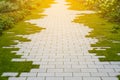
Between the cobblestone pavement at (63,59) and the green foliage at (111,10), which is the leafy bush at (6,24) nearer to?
the cobblestone pavement at (63,59)

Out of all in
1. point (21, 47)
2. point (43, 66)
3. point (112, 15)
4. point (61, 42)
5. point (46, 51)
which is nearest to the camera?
point (43, 66)

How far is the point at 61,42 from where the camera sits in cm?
1183

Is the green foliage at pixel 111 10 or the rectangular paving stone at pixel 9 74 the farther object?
the green foliage at pixel 111 10

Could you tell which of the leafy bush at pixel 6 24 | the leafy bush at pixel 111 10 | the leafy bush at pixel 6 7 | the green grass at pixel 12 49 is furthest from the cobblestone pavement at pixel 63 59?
the leafy bush at pixel 6 7

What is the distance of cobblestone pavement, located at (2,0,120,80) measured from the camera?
7.46 m

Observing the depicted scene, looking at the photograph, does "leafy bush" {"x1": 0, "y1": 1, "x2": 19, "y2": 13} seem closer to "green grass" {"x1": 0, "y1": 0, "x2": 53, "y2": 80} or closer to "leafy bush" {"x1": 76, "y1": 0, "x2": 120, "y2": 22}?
"green grass" {"x1": 0, "y1": 0, "x2": 53, "y2": 80}

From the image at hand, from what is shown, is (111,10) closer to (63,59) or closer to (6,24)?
(6,24)

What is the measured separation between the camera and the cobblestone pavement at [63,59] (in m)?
7.46

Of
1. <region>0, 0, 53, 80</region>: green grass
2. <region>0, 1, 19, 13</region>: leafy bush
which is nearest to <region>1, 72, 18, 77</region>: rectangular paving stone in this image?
<region>0, 0, 53, 80</region>: green grass

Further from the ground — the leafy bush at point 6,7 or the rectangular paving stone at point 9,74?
the rectangular paving stone at point 9,74

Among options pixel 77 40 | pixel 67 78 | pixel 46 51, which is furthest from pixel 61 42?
pixel 67 78

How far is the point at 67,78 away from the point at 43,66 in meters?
1.30

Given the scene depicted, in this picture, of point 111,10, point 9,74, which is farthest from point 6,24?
point 9,74

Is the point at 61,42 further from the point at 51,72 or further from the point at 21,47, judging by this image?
the point at 51,72
